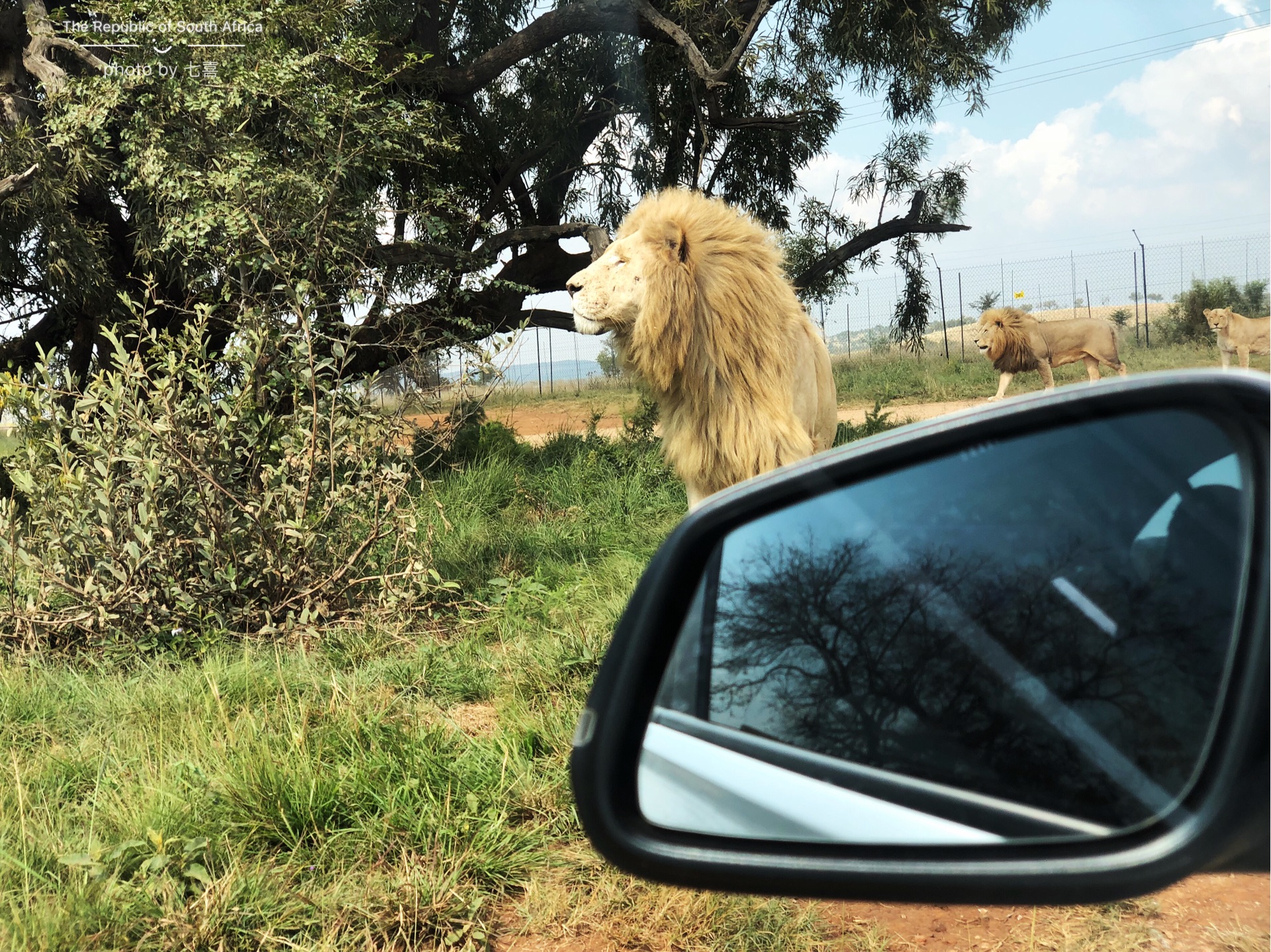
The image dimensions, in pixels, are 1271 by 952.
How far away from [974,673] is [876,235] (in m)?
11.9

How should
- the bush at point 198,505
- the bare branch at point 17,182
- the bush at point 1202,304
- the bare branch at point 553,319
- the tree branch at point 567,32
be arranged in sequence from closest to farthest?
1. the bush at point 198,505
2. the bare branch at point 17,182
3. the tree branch at point 567,32
4. the bare branch at point 553,319
5. the bush at point 1202,304

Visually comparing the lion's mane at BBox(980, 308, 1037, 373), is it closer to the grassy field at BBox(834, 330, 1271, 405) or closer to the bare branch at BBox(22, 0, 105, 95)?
the grassy field at BBox(834, 330, 1271, 405)

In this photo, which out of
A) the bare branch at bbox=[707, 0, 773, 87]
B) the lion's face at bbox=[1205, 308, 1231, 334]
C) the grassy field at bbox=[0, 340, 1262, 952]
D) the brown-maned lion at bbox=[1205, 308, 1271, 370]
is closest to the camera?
the grassy field at bbox=[0, 340, 1262, 952]

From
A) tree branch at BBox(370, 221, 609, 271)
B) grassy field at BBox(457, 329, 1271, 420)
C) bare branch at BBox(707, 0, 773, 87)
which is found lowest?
grassy field at BBox(457, 329, 1271, 420)

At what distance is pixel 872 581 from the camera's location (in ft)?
3.67

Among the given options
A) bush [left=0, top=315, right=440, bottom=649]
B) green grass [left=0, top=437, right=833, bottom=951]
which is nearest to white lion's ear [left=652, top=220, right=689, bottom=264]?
bush [left=0, top=315, right=440, bottom=649]

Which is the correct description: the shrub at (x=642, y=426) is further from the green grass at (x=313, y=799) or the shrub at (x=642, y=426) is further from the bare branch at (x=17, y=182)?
the green grass at (x=313, y=799)

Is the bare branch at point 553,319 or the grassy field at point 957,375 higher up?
the bare branch at point 553,319

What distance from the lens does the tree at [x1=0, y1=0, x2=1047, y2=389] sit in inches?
240

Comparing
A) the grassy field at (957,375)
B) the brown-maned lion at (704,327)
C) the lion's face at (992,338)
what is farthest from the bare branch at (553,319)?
the grassy field at (957,375)

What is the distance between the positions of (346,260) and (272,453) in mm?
1657

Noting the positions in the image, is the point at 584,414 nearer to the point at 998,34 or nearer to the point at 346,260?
the point at 998,34

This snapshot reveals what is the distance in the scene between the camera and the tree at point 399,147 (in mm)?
6105

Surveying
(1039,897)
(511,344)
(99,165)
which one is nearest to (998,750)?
(1039,897)
